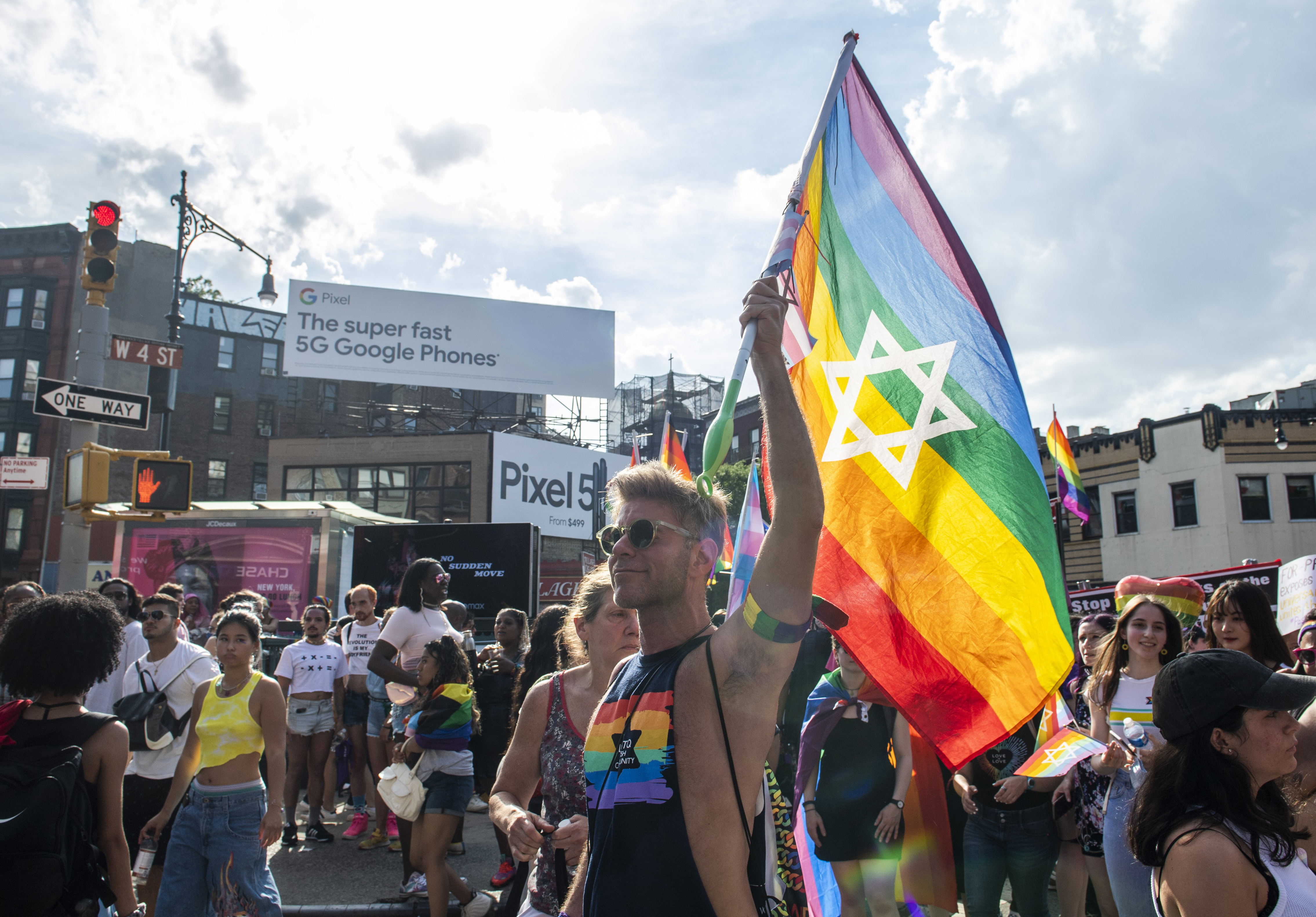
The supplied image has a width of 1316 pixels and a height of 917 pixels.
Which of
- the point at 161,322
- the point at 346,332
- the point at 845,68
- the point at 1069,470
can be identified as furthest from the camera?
the point at 161,322

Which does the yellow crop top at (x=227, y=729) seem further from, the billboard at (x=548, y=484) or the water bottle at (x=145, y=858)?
the billboard at (x=548, y=484)

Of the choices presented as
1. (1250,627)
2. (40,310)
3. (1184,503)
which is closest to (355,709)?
(1250,627)

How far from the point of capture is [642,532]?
85.8 inches

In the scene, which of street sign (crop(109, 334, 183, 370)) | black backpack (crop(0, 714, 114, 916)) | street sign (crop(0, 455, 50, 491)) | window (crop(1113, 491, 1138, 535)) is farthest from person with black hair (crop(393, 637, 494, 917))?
window (crop(1113, 491, 1138, 535))

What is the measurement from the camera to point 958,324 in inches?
126

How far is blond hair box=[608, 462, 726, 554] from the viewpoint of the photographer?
2.27m

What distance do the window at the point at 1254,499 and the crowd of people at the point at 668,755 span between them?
93.0 feet

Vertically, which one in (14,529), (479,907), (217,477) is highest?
(217,477)

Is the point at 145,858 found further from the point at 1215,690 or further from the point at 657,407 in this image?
the point at 657,407

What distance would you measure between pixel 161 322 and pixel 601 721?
1778 inches

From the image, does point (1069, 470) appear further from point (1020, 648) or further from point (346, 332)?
point (346, 332)

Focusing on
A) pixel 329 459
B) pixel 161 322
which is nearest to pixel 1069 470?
pixel 329 459

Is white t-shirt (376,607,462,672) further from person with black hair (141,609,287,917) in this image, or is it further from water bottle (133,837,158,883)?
water bottle (133,837,158,883)

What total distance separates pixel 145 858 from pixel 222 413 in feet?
136
